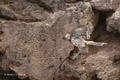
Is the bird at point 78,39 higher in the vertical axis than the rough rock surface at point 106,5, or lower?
lower

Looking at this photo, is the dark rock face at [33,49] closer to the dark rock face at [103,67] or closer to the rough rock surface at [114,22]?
the dark rock face at [103,67]

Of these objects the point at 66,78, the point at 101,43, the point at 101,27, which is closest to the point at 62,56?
the point at 66,78

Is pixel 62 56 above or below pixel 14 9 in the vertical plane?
below

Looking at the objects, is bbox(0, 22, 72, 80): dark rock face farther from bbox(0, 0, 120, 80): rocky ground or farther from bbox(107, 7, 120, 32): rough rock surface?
bbox(107, 7, 120, 32): rough rock surface

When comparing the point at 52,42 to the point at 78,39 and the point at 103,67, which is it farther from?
the point at 103,67

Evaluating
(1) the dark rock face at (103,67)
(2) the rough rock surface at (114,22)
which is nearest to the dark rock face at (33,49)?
(1) the dark rock face at (103,67)

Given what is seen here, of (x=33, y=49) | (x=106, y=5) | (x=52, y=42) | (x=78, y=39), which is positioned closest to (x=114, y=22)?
(x=106, y=5)

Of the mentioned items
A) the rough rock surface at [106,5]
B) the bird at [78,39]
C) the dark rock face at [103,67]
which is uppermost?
the rough rock surface at [106,5]

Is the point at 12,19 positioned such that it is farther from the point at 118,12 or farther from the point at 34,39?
the point at 118,12
